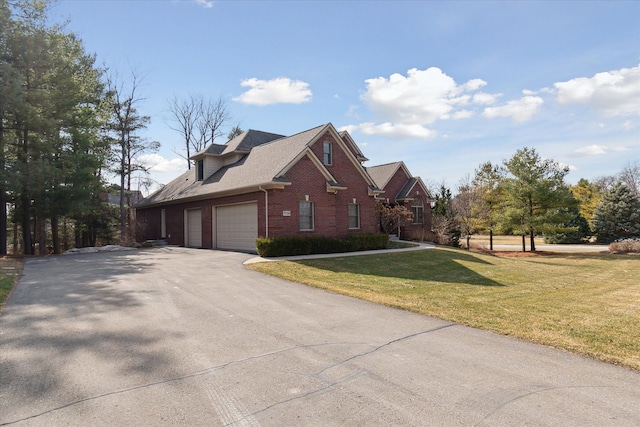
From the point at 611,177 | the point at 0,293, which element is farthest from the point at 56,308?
the point at 611,177

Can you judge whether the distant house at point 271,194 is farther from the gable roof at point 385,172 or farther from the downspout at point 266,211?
the gable roof at point 385,172

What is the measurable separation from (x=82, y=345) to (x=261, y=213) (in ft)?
41.2

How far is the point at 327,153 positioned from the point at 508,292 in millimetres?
12815

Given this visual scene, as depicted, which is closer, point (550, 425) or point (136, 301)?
point (550, 425)

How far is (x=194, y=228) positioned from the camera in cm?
2305

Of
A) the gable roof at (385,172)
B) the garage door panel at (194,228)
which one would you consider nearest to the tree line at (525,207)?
the gable roof at (385,172)

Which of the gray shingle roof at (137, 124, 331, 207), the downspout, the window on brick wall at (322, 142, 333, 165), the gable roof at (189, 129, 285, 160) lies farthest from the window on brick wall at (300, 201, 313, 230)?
the gable roof at (189, 129, 285, 160)

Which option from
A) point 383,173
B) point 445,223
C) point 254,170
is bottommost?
point 445,223

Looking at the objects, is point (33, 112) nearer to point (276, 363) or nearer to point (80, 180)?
point (80, 180)

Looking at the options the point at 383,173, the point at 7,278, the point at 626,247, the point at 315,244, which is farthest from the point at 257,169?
the point at 626,247

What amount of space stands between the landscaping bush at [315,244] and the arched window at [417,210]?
379 inches

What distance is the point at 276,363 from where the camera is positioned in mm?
4422

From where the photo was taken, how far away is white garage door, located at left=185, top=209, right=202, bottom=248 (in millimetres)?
22469

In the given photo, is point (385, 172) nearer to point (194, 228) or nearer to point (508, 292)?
point (194, 228)
